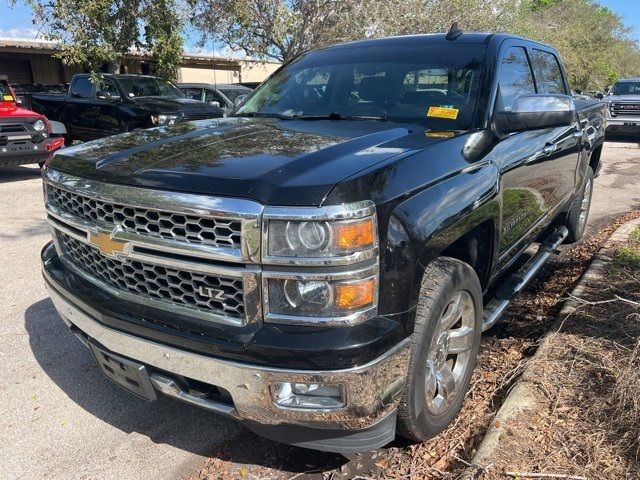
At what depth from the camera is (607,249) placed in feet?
17.8

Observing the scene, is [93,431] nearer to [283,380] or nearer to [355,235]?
[283,380]

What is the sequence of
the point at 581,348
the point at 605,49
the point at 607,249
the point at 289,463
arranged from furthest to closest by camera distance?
the point at 605,49 < the point at 607,249 < the point at 581,348 < the point at 289,463

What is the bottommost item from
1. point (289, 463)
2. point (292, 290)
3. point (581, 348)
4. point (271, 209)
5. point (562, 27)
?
point (289, 463)

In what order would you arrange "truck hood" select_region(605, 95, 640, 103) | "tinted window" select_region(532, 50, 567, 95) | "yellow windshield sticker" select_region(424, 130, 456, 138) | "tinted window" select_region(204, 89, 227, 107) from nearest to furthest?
"yellow windshield sticker" select_region(424, 130, 456, 138) → "tinted window" select_region(532, 50, 567, 95) → "tinted window" select_region(204, 89, 227, 107) → "truck hood" select_region(605, 95, 640, 103)

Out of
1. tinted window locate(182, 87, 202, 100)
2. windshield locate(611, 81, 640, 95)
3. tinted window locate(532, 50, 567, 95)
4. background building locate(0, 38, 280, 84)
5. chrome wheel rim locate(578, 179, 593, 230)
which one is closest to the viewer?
tinted window locate(532, 50, 567, 95)

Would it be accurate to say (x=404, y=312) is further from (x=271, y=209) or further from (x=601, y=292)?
(x=601, y=292)

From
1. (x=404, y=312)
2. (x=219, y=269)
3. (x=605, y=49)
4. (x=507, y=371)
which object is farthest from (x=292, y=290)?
(x=605, y=49)

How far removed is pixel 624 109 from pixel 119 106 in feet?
49.6

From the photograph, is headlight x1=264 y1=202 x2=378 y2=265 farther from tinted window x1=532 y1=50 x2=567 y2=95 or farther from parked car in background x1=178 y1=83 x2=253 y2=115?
parked car in background x1=178 y1=83 x2=253 y2=115

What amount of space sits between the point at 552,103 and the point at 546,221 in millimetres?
1518

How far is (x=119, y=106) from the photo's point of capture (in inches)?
444

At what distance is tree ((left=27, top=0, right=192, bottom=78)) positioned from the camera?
43.1ft

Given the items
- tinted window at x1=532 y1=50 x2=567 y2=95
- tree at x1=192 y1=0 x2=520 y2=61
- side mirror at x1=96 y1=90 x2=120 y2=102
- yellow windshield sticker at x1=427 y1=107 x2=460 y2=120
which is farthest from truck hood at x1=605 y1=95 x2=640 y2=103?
yellow windshield sticker at x1=427 y1=107 x2=460 y2=120

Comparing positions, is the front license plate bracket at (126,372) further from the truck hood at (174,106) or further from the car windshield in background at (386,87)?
the truck hood at (174,106)
